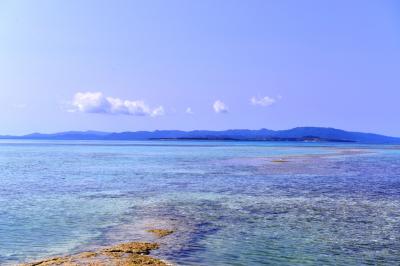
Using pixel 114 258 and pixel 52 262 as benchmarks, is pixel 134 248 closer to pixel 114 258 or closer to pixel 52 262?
pixel 114 258

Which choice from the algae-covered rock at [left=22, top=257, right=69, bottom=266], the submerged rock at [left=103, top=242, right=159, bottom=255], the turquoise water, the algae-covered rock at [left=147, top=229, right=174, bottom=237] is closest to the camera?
the algae-covered rock at [left=22, top=257, right=69, bottom=266]

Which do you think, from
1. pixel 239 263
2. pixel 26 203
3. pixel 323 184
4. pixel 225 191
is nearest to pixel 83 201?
pixel 26 203

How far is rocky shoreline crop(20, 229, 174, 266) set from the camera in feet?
42.9

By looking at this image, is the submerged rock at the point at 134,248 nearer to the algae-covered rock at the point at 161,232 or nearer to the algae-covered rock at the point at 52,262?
the algae-covered rock at the point at 52,262

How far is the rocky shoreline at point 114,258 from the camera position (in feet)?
42.9

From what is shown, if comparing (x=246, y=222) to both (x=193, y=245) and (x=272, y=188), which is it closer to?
(x=193, y=245)

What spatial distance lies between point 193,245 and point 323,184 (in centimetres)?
2319

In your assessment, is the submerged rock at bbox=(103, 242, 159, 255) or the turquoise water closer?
the submerged rock at bbox=(103, 242, 159, 255)

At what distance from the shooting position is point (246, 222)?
19.9m

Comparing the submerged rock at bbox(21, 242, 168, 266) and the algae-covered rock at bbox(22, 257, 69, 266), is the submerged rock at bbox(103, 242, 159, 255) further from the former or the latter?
the algae-covered rock at bbox(22, 257, 69, 266)

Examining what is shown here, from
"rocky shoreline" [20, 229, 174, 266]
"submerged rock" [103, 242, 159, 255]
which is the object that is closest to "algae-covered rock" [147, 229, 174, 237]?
"submerged rock" [103, 242, 159, 255]

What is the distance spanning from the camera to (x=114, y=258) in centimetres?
1366

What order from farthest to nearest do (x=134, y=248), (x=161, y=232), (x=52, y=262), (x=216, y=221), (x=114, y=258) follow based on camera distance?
(x=216, y=221)
(x=161, y=232)
(x=134, y=248)
(x=114, y=258)
(x=52, y=262)

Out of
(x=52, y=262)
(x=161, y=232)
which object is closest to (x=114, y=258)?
(x=52, y=262)
